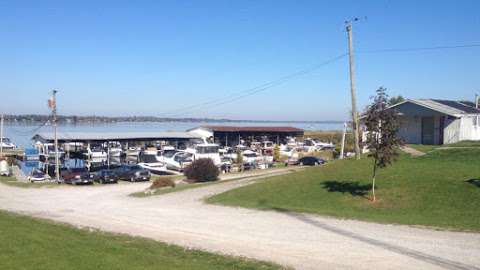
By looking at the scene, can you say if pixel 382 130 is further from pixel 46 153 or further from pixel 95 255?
pixel 46 153

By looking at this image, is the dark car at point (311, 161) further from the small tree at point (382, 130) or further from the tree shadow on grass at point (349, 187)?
the small tree at point (382, 130)

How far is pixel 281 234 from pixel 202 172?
23477 mm

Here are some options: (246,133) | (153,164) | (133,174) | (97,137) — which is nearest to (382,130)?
(133,174)

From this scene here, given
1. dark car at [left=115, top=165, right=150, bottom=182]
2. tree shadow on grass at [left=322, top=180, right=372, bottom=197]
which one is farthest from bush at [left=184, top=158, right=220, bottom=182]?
tree shadow on grass at [left=322, top=180, right=372, bottom=197]

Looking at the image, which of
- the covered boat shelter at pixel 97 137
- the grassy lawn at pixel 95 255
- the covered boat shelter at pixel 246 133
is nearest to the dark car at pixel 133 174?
the covered boat shelter at pixel 97 137

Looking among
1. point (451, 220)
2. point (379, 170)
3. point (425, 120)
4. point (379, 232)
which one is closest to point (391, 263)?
point (379, 232)

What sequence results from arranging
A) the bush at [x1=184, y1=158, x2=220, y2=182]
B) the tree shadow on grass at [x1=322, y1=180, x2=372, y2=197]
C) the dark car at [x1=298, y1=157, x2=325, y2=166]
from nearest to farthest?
the tree shadow on grass at [x1=322, y1=180, x2=372, y2=197] < the bush at [x1=184, y1=158, x2=220, y2=182] < the dark car at [x1=298, y1=157, x2=325, y2=166]

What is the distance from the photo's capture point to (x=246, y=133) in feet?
295

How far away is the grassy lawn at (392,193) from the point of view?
60.1ft

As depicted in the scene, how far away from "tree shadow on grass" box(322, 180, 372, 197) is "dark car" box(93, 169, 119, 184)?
22564 millimetres

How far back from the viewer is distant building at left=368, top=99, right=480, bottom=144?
3872 cm

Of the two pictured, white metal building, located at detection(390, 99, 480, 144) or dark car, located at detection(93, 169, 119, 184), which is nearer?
white metal building, located at detection(390, 99, 480, 144)

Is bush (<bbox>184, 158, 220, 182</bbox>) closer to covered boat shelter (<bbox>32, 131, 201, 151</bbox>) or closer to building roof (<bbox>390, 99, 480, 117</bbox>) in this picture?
building roof (<bbox>390, 99, 480, 117</bbox>)

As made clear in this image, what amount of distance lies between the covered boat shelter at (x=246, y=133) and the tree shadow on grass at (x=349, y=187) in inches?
2061
